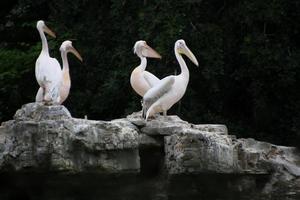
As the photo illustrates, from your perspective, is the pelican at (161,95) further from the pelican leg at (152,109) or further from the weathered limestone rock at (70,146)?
the weathered limestone rock at (70,146)

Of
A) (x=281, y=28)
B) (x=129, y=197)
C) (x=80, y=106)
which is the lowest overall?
(x=129, y=197)

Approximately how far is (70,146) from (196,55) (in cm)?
688

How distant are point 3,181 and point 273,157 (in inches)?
135

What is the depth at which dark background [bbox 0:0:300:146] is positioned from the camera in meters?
18.7

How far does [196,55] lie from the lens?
19.0 m

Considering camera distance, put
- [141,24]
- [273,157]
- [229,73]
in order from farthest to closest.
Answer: [229,73] → [141,24] → [273,157]

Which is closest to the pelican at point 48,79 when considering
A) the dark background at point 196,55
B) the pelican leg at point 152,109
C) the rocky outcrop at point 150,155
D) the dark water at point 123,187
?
the rocky outcrop at point 150,155

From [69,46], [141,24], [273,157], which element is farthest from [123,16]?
[273,157]

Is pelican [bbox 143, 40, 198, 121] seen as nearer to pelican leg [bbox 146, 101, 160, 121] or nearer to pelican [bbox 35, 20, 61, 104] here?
pelican leg [bbox 146, 101, 160, 121]

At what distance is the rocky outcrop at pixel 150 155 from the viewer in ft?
40.9

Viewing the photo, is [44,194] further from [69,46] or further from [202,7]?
[202,7]

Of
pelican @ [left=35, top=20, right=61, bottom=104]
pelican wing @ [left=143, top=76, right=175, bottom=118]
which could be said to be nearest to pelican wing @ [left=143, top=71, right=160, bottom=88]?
pelican wing @ [left=143, top=76, right=175, bottom=118]

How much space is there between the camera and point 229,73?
66.5ft

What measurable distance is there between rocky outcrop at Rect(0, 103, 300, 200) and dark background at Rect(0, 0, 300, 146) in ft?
16.8
